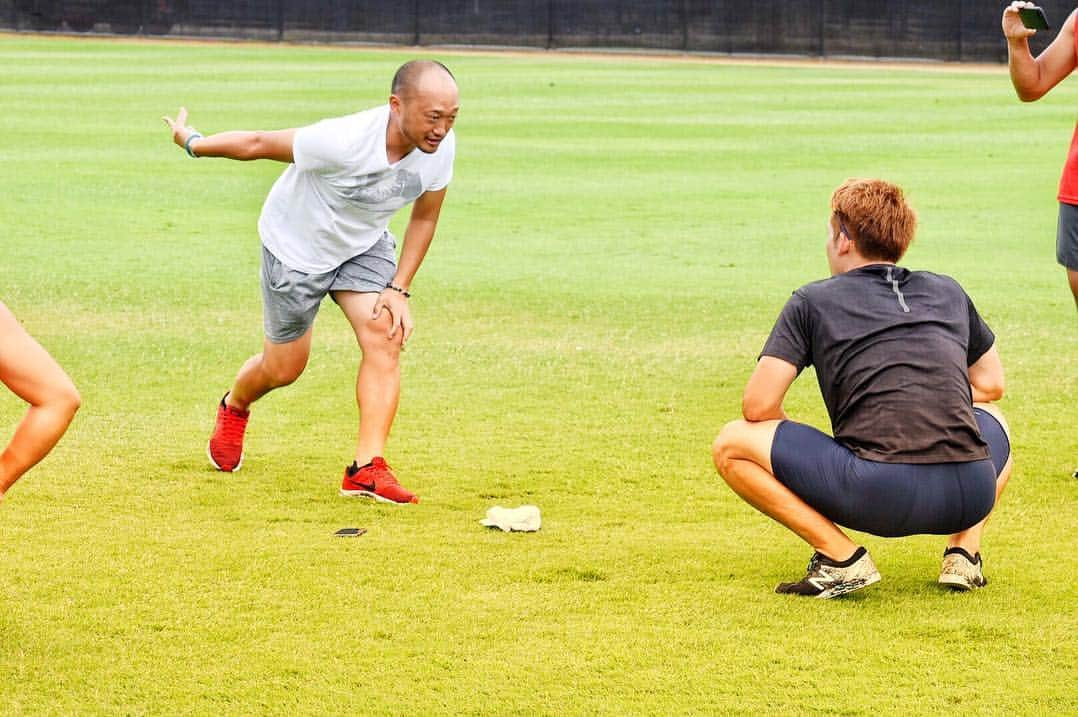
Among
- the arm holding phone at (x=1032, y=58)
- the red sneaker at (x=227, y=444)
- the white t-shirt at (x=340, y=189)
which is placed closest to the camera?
the white t-shirt at (x=340, y=189)

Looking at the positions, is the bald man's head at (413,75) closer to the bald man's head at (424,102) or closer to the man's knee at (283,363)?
the bald man's head at (424,102)

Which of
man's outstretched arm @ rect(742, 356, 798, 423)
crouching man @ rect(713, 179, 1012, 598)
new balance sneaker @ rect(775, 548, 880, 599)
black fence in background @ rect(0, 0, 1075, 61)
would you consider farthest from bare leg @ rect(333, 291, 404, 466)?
black fence in background @ rect(0, 0, 1075, 61)

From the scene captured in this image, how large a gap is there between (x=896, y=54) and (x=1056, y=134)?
18.6 meters

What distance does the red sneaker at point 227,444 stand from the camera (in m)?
7.25

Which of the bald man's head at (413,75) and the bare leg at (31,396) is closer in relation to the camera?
the bare leg at (31,396)

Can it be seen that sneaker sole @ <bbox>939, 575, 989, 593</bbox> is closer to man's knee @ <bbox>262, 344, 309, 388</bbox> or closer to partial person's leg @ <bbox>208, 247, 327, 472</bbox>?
partial person's leg @ <bbox>208, 247, 327, 472</bbox>

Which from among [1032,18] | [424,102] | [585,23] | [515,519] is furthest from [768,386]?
[585,23]

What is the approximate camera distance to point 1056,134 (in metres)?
24.1

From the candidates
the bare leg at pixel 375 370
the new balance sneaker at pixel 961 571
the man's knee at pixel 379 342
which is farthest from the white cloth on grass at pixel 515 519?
the new balance sneaker at pixel 961 571

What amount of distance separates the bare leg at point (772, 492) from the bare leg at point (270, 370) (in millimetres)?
2493

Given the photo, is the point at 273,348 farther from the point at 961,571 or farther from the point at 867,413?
the point at 961,571

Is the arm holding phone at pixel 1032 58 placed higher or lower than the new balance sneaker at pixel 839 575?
higher

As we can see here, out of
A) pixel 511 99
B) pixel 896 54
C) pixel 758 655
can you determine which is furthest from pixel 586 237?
pixel 896 54

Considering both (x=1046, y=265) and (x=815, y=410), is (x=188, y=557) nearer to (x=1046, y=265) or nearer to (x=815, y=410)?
(x=815, y=410)
